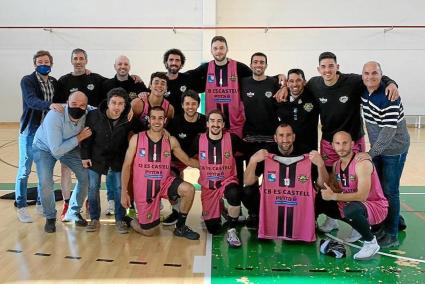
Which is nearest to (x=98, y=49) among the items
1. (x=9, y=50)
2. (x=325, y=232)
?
(x=9, y=50)

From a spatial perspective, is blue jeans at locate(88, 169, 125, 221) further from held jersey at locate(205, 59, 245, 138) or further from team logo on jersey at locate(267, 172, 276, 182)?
team logo on jersey at locate(267, 172, 276, 182)

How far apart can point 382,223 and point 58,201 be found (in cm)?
371

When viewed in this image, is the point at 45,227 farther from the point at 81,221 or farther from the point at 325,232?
the point at 325,232

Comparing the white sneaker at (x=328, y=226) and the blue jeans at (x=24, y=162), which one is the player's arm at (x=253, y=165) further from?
the blue jeans at (x=24, y=162)

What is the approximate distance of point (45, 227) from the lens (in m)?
4.21

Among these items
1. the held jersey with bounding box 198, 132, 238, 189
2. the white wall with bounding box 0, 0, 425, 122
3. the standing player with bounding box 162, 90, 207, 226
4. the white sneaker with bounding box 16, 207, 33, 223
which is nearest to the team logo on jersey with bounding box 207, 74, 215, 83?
the standing player with bounding box 162, 90, 207, 226

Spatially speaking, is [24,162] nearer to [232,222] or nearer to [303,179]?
[232,222]

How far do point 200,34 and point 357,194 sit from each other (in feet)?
32.6

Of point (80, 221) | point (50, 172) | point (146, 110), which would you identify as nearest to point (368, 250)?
point (146, 110)

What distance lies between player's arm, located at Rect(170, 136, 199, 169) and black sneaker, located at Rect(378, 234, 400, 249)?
1823mm

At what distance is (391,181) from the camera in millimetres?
3793

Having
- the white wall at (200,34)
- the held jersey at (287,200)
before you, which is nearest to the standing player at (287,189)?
the held jersey at (287,200)

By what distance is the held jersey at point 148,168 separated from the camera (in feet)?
13.4

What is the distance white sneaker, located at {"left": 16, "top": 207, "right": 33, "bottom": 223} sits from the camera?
4473 mm
